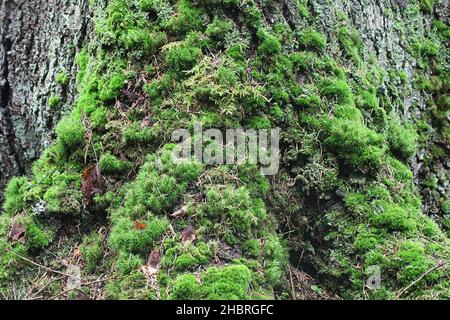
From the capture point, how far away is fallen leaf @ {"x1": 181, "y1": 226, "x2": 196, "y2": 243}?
3.57 meters

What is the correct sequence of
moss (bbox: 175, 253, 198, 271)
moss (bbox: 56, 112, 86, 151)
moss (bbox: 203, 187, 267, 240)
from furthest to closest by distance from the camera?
moss (bbox: 56, 112, 86, 151), moss (bbox: 203, 187, 267, 240), moss (bbox: 175, 253, 198, 271)

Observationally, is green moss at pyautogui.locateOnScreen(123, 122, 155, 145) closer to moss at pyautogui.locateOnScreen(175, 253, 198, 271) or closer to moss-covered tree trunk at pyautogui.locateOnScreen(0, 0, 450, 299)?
moss-covered tree trunk at pyautogui.locateOnScreen(0, 0, 450, 299)

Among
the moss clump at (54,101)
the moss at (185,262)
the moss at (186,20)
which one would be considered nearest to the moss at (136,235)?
the moss at (185,262)

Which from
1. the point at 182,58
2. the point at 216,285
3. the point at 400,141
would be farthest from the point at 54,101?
the point at 400,141

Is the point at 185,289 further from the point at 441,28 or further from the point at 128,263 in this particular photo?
the point at 441,28

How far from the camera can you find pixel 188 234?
360 centimetres

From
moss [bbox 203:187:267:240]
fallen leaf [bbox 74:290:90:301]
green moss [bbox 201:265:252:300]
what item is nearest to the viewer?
green moss [bbox 201:265:252:300]

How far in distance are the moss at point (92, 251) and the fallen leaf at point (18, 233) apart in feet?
1.36

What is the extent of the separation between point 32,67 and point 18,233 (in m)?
2.43

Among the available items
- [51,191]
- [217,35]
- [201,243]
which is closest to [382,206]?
[201,243]

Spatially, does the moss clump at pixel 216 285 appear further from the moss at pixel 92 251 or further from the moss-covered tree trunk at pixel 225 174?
the moss at pixel 92 251

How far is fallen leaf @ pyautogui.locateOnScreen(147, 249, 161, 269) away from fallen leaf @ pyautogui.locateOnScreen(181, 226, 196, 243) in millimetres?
188

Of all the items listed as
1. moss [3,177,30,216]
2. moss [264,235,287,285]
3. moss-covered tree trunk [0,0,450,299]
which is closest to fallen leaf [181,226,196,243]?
moss-covered tree trunk [0,0,450,299]

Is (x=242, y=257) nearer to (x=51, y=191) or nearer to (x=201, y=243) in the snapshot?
(x=201, y=243)
